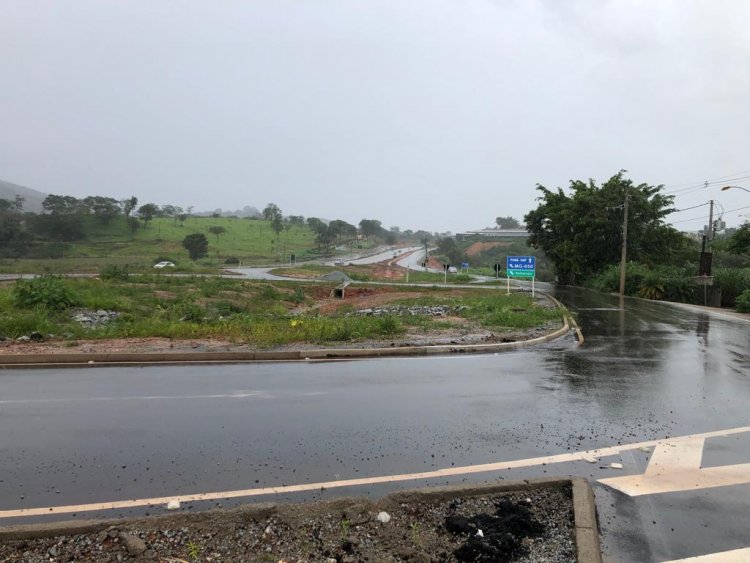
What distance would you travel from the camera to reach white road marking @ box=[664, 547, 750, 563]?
143 inches

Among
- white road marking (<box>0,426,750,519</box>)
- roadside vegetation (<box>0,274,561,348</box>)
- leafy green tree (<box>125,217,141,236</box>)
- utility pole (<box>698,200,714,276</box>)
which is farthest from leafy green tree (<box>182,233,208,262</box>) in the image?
white road marking (<box>0,426,750,519</box>)

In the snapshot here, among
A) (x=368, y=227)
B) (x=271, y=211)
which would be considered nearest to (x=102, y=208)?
(x=271, y=211)

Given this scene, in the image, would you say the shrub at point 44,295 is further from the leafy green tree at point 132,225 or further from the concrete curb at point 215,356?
the leafy green tree at point 132,225

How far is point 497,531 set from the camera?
380 centimetres

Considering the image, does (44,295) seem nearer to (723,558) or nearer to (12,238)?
(723,558)

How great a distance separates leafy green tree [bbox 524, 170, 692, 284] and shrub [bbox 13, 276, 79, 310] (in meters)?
41.3

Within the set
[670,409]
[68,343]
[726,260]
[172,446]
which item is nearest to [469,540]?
[172,446]

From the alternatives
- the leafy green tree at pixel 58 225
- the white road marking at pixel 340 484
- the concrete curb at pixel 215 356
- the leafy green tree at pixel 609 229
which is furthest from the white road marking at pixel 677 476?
the leafy green tree at pixel 58 225

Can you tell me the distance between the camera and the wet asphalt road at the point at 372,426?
4.61 meters

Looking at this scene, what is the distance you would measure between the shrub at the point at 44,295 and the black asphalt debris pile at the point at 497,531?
19550 millimetres

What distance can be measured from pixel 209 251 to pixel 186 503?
336 ft

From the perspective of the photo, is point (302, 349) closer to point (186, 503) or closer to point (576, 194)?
point (186, 503)

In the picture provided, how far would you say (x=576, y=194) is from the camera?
162 ft

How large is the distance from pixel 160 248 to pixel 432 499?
331 feet
